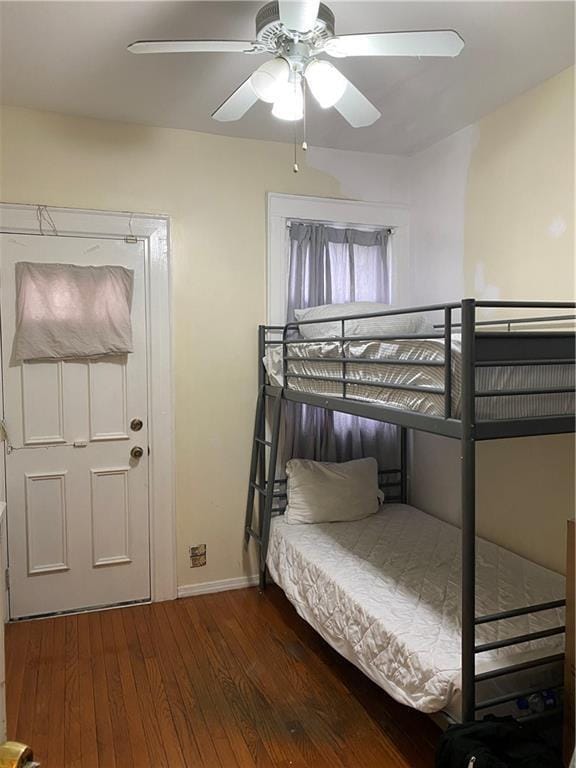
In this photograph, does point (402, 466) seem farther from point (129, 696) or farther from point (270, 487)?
point (129, 696)

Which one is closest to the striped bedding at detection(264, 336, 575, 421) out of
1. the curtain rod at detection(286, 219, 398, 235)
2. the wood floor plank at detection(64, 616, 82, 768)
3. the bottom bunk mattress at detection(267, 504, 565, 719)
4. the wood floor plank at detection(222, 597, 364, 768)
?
the bottom bunk mattress at detection(267, 504, 565, 719)

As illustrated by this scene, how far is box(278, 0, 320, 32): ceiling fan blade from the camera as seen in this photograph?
1.65m

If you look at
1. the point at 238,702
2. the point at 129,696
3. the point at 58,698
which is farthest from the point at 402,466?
the point at 58,698

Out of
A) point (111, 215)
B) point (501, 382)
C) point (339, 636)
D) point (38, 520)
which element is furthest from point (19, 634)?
point (501, 382)

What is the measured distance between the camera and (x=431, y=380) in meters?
1.92

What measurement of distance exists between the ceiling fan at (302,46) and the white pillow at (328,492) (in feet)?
6.48

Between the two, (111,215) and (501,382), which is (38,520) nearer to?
(111,215)

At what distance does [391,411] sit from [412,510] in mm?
1603

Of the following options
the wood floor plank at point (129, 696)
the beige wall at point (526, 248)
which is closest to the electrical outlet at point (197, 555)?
the wood floor plank at point (129, 696)

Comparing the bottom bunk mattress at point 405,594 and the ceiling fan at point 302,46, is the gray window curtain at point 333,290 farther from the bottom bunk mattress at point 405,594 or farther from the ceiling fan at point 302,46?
the ceiling fan at point 302,46

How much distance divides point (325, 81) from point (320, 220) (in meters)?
1.61

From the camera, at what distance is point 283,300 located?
136 inches

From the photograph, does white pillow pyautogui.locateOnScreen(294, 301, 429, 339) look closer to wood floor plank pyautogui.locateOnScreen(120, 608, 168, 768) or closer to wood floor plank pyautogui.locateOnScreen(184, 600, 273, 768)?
wood floor plank pyautogui.locateOnScreen(184, 600, 273, 768)

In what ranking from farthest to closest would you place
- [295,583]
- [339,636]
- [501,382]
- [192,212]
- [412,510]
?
[412,510] < [192,212] < [295,583] < [339,636] < [501,382]
